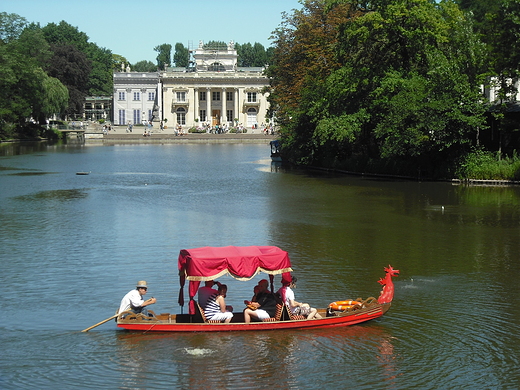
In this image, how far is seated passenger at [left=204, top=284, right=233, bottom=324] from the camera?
15859 mm

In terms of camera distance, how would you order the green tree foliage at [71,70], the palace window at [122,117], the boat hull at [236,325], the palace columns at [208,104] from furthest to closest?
the palace window at [122,117]
the palace columns at [208,104]
the green tree foliage at [71,70]
the boat hull at [236,325]

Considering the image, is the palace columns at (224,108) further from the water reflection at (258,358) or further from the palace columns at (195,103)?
the water reflection at (258,358)

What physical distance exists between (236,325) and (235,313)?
742 mm

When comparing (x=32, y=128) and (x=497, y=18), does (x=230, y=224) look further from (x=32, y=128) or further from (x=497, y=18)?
(x=32, y=128)

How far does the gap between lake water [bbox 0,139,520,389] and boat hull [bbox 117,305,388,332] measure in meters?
0.17

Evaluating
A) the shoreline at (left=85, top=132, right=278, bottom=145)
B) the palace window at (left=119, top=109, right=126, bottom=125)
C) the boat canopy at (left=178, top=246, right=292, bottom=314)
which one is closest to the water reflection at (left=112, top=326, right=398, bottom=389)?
the boat canopy at (left=178, top=246, right=292, bottom=314)

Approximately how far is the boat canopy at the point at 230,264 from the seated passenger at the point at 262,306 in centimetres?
45

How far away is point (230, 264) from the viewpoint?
1598 cm

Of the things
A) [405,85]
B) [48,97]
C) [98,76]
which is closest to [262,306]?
[405,85]

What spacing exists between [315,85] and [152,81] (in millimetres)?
100550

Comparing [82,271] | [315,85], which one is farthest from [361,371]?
[315,85]

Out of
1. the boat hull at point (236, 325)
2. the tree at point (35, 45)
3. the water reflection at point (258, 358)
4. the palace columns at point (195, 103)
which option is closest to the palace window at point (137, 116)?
the palace columns at point (195, 103)

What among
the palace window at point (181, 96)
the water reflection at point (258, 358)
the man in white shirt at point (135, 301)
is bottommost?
the water reflection at point (258, 358)

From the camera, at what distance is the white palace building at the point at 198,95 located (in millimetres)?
145000
